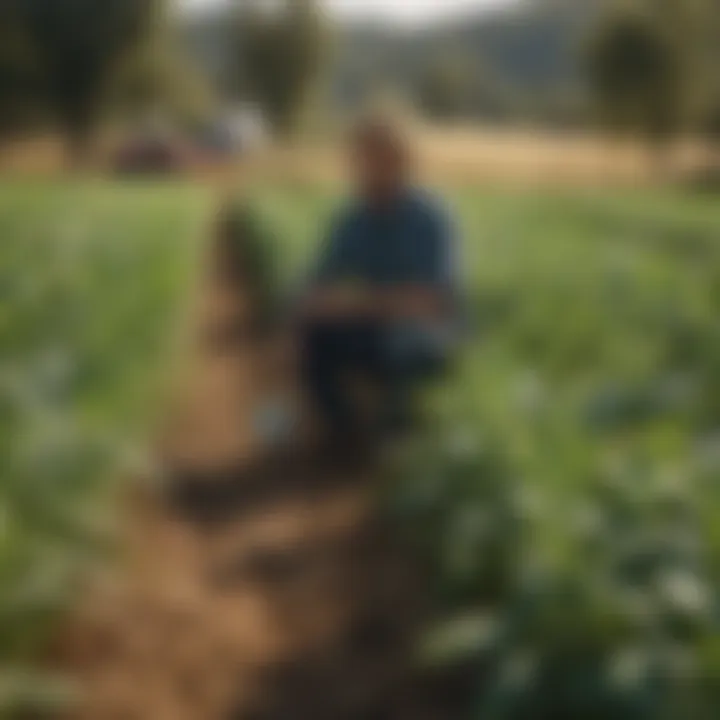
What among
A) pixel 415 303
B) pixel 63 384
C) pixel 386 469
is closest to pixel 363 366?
pixel 415 303

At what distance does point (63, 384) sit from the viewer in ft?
10.2

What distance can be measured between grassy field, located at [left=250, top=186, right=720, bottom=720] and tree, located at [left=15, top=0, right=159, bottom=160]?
3.01 feet

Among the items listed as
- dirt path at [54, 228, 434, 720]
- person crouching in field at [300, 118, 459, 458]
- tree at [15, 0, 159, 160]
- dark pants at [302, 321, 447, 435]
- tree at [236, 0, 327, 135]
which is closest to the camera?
tree at [15, 0, 159, 160]

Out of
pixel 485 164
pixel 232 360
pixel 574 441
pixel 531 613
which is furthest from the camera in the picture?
pixel 232 360

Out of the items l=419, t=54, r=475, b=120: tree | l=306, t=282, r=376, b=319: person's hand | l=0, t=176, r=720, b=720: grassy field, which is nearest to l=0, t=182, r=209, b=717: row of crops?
l=0, t=176, r=720, b=720: grassy field

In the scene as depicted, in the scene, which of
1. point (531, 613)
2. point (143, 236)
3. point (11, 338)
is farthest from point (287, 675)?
point (143, 236)

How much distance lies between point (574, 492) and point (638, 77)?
2.16 feet

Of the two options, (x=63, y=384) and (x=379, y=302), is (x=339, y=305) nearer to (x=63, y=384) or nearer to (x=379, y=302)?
(x=379, y=302)

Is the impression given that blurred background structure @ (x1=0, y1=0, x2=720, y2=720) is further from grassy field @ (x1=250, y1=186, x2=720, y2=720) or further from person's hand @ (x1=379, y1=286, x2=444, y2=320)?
person's hand @ (x1=379, y1=286, x2=444, y2=320)

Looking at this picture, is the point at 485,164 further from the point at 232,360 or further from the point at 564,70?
the point at 232,360

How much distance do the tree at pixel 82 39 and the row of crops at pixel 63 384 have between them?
0.54m

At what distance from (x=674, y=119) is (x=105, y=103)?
36.2 inches

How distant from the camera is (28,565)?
87.0 inches

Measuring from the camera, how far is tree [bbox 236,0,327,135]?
6.68 feet
